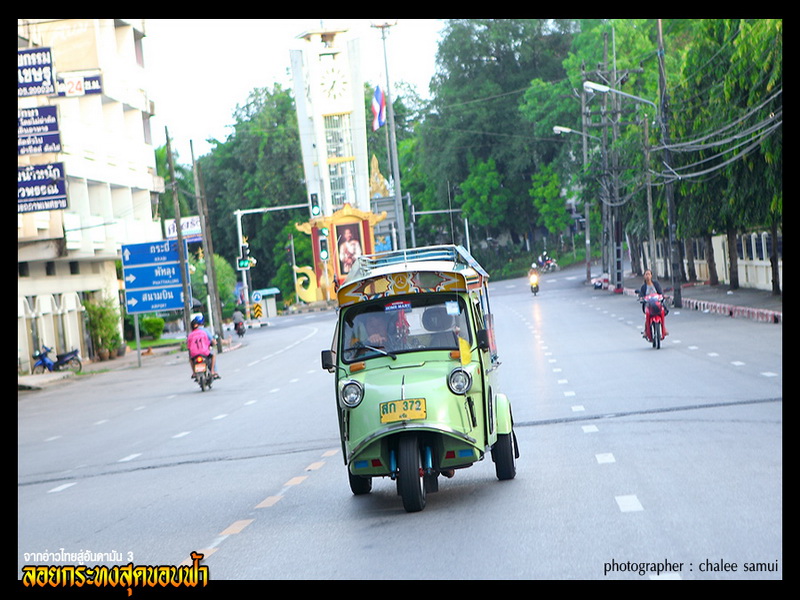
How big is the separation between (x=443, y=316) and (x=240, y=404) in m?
13.6

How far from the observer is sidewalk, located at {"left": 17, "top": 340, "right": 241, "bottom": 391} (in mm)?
38844

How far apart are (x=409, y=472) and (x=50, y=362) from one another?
119 ft

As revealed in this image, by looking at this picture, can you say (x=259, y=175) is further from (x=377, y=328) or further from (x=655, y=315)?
(x=377, y=328)

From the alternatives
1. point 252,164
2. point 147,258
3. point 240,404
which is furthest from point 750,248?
point 252,164

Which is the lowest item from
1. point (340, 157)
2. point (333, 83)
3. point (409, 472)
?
point (409, 472)

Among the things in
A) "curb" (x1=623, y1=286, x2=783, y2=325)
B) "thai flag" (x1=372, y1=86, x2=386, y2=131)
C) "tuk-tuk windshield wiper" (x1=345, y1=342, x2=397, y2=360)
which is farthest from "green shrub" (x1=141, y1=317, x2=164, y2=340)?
"tuk-tuk windshield wiper" (x1=345, y1=342, x2=397, y2=360)

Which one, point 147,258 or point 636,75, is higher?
point 636,75

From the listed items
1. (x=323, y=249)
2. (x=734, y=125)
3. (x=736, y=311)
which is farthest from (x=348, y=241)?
(x=734, y=125)

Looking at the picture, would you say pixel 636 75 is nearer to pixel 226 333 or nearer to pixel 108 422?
pixel 226 333

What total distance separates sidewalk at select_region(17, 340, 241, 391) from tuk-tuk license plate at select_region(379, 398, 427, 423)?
2904 cm

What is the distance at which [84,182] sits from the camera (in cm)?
5066

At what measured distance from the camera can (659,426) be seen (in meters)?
14.6

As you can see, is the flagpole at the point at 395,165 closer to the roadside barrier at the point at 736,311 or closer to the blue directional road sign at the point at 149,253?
the blue directional road sign at the point at 149,253

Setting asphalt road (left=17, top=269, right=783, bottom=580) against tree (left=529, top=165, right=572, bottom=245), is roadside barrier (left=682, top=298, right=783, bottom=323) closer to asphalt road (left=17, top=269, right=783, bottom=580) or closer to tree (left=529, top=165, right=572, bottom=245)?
asphalt road (left=17, top=269, right=783, bottom=580)
